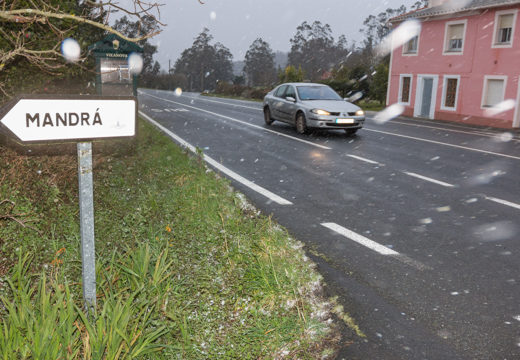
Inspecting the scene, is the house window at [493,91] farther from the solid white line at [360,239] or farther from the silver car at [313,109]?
the solid white line at [360,239]

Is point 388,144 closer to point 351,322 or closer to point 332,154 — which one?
point 332,154

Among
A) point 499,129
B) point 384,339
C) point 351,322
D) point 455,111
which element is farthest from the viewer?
point 455,111

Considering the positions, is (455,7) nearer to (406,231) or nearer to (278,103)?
(278,103)

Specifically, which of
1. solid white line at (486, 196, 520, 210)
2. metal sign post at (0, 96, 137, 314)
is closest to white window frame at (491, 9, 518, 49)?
solid white line at (486, 196, 520, 210)

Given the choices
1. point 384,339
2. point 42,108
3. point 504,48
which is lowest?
point 384,339

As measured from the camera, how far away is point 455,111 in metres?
24.8

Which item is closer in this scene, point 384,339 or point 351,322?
point 384,339

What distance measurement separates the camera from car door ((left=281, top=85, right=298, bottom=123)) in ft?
50.2

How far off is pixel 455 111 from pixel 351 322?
2380 cm

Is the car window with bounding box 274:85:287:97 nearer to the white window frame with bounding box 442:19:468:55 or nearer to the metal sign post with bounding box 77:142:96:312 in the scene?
the white window frame with bounding box 442:19:468:55

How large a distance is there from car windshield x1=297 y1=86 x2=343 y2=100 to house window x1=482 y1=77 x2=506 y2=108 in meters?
11.3

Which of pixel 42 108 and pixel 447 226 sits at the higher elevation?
pixel 42 108

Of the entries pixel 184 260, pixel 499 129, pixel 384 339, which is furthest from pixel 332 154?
pixel 499 129

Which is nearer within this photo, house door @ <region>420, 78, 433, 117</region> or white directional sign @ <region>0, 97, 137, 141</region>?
white directional sign @ <region>0, 97, 137, 141</region>
